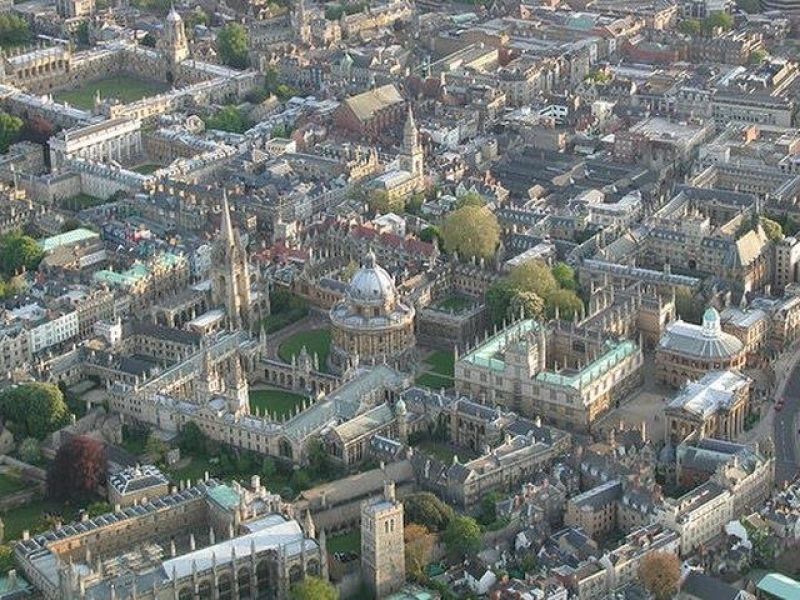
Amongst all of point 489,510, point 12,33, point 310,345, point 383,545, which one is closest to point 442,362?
point 310,345

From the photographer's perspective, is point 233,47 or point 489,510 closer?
point 489,510

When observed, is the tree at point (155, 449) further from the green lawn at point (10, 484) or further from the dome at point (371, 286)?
the dome at point (371, 286)

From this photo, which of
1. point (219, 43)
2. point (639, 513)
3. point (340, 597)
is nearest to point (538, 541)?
point (639, 513)

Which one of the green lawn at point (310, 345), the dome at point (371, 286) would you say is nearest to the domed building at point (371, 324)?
the dome at point (371, 286)

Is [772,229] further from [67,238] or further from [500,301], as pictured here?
[67,238]

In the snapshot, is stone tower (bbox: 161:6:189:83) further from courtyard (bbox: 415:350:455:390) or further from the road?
the road

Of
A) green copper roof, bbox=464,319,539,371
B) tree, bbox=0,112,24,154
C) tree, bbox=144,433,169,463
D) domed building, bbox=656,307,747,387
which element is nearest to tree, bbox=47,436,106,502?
tree, bbox=144,433,169,463
